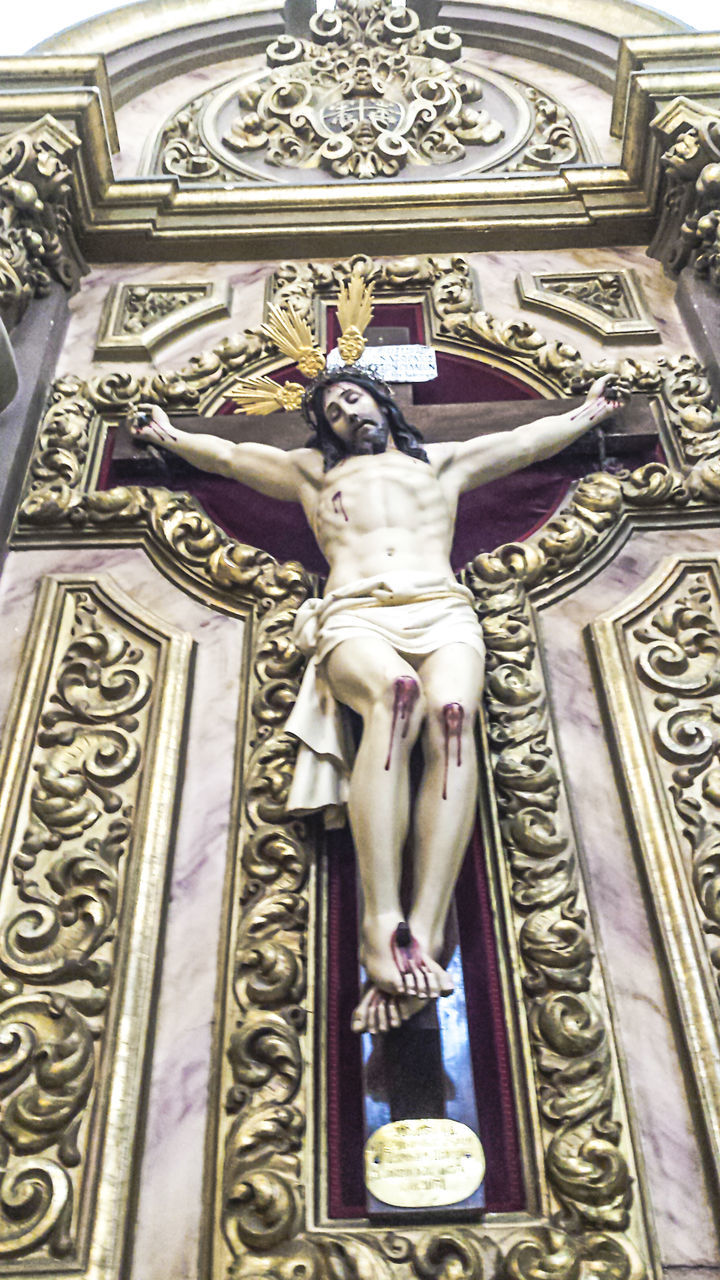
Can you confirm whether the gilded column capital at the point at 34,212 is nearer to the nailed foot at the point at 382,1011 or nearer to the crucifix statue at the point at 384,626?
the crucifix statue at the point at 384,626

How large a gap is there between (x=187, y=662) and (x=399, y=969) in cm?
138

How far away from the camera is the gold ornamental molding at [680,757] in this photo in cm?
294

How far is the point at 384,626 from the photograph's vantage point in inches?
127

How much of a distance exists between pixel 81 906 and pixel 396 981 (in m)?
0.93

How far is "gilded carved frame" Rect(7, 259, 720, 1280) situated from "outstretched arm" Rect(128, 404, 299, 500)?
7.3 inches

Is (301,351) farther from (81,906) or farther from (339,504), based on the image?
(81,906)

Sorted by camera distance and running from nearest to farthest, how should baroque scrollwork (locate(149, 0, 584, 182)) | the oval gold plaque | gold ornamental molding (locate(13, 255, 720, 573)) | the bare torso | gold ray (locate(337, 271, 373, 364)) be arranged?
1. the oval gold plaque
2. the bare torso
3. gold ornamental molding (locate(13, 255, 720, 573))
4. gold ray (locate(337, 271, 373, 364))
5. baroque scrollwork (locate(149, 0, 584, 182))

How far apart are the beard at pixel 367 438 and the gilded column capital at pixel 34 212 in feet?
5.58

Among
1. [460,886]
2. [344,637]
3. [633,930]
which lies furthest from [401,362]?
[633,930]

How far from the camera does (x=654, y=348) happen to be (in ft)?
16.1

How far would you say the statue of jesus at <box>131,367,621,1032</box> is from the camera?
112 inches

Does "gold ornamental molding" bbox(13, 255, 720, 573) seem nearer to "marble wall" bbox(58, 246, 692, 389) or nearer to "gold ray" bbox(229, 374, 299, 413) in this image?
"marble wall" bbox(58, 246, 692, 389)

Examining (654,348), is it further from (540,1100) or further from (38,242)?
(540,1100)

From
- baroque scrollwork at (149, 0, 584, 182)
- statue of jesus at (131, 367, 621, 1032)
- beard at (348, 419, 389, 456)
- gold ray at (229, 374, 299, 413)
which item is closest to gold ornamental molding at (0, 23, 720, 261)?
baroque scrollwork at (149, 0, 584, 182)
